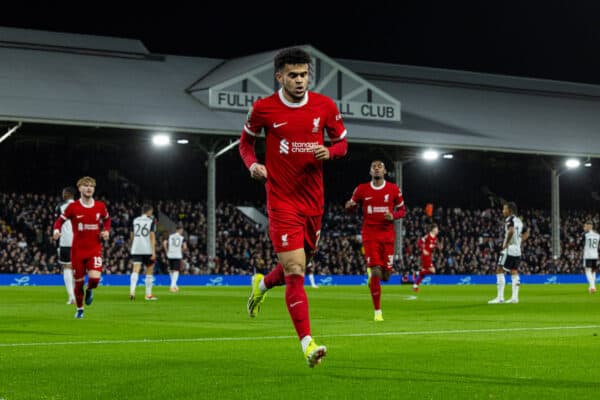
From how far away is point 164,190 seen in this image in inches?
1837

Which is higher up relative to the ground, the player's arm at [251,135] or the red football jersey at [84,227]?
the player's arm at [251,135]

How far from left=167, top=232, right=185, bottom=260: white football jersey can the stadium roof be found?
807 cm

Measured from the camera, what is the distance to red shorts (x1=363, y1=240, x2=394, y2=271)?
618 inches

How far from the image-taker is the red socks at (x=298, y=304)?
25.6 ft

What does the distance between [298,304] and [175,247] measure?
2435 cm

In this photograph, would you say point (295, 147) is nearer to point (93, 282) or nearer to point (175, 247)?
point (93, 282)

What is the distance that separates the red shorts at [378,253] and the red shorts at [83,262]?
4396mm

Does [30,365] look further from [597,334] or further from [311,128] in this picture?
[597,334]

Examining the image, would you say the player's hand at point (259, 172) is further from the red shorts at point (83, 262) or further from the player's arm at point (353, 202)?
the red shorts at point (83, 262)

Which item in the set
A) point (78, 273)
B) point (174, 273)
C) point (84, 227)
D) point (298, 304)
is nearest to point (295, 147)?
point (298, 304)

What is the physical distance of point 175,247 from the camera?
31922 mm

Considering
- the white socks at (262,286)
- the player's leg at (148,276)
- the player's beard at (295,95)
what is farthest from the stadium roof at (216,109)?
the player's beard at (295,95)

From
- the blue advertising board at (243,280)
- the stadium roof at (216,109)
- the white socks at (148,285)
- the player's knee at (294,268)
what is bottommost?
the blue advertising board at (243,280)

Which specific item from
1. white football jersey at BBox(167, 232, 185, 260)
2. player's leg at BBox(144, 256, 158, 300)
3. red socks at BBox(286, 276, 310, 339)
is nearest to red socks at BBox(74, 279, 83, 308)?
player's leg at BBox(144, 256, 158, 300)
